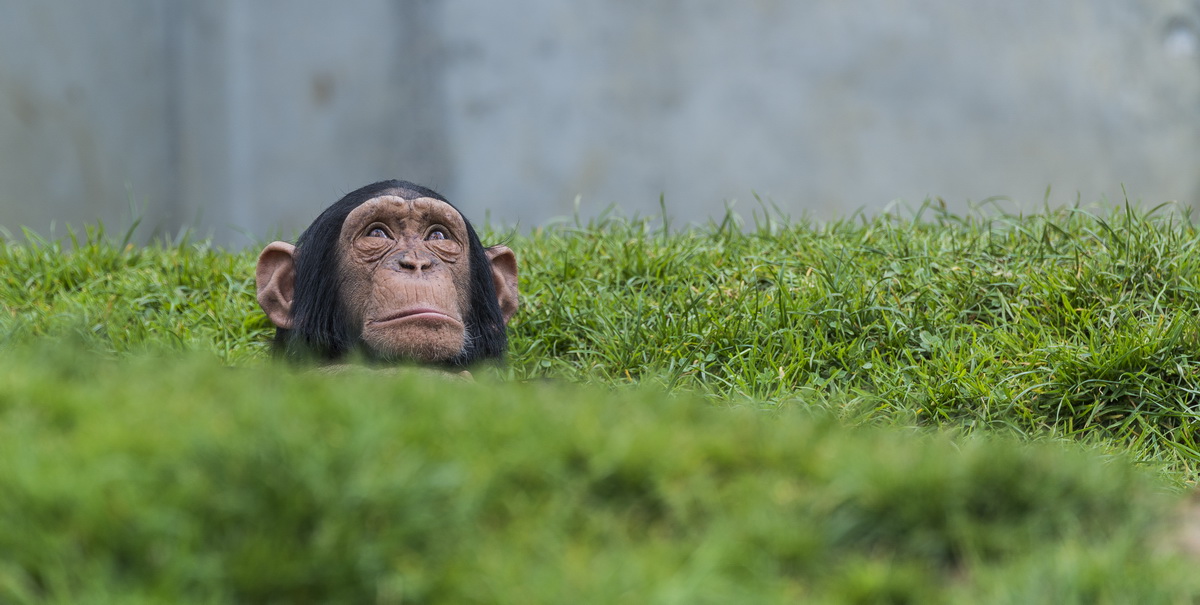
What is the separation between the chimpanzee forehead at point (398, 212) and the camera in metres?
3.43

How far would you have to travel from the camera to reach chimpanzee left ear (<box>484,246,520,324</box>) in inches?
149

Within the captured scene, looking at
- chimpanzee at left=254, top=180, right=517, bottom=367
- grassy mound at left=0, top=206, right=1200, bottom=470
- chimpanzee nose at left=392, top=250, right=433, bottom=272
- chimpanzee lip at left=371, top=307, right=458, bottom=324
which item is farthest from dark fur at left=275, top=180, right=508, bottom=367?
grassy mound at left=0, top=206, right=1200, bottom=470

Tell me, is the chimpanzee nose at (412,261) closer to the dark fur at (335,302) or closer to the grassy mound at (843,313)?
the dark fur at (335,302)

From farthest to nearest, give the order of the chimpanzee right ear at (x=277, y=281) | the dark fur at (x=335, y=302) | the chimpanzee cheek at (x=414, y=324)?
the chimpanzee right ear at (x=277, y=281) < the dark fur at (x=335, y=302) < the chimpanzee cheek at (x=414, y=324)

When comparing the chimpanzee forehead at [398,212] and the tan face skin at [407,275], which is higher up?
the chimpanzee forehead at [398,212]

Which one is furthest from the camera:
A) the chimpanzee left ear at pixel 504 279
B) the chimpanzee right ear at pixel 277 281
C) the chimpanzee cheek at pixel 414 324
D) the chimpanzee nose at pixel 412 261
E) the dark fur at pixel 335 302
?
the chimpanzee left ear at pixel 504 279

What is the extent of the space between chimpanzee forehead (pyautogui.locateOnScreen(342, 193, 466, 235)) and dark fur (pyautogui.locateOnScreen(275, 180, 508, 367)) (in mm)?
77

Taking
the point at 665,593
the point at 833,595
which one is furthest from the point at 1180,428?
the point at 665,593

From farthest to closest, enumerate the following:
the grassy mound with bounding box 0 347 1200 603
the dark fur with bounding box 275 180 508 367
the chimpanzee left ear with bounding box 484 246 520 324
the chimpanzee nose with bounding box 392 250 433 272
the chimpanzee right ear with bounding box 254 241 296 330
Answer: the chimpanzee left ear with bounding box 484 246 520 324
the chimpanzee right ear with bounding box 254 241 296 330
the dark fur with bounding box 275 180 508 367
the chimpanzee nose with bounding box 392 250 433 272
the grassy mound with bounding box 0 347 1200 603

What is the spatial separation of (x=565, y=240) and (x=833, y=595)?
3.87 m

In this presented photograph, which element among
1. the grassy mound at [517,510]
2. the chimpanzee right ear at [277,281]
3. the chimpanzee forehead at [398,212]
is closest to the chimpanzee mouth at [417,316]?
the chimpanzee forehead at [398,212]

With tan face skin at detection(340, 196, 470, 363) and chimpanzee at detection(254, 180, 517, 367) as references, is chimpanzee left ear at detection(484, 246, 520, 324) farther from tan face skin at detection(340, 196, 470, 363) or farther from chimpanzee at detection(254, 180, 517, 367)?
tan face skin at detection(340, 196, 470, 363)

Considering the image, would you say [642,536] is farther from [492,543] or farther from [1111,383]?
[1111,383]

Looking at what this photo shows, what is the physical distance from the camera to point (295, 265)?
3.60 m
